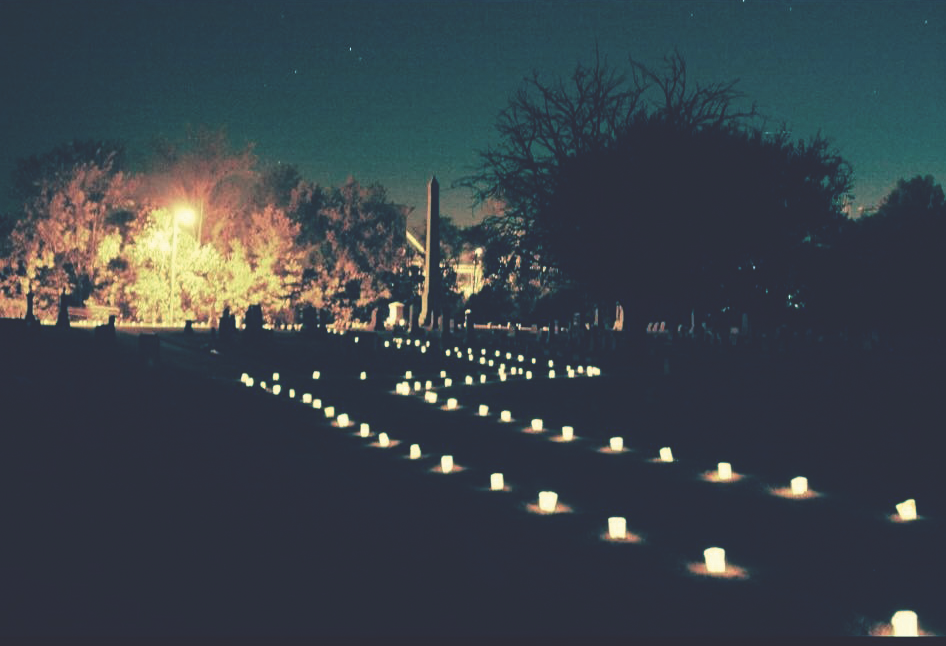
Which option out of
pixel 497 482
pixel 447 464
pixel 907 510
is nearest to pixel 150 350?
pixel 447 464

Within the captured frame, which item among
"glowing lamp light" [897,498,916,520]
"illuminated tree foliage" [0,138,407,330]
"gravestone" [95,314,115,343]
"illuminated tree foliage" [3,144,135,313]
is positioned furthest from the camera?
"illuminated tree foliage" [3,144,135,313]

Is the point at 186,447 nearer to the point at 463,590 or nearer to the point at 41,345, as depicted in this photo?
the point at 463,590

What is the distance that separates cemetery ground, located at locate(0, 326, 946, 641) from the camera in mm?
6047

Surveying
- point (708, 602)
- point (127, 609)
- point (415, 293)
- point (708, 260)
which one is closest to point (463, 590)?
point (708, 602)

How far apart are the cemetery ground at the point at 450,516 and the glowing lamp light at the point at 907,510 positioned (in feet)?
0.34

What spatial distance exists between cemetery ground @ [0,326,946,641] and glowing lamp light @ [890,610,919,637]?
1.01ft

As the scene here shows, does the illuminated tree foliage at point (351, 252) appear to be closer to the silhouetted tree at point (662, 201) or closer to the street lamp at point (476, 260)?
the street lamp at point (476, 260)

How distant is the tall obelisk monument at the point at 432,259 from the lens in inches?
1505

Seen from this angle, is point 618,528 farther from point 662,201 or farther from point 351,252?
point 351,252

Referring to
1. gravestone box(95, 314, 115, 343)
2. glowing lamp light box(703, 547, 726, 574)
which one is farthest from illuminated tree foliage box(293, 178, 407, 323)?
glowing lamp light box(703, 547, 726, 574)

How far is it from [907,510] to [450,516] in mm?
3914

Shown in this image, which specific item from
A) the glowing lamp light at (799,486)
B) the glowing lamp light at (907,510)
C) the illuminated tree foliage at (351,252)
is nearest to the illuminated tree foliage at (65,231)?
the illuminated tree foliage at (351,252)

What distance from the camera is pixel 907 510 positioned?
855 cm

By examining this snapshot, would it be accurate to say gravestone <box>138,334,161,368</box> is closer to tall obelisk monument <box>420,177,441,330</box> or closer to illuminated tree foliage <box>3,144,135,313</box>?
tall obelisk monument <box>420,177,441,330</box>
